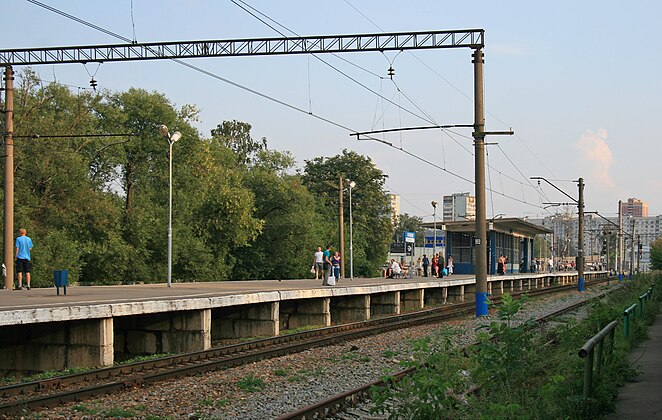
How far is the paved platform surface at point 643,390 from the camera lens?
31.7ft

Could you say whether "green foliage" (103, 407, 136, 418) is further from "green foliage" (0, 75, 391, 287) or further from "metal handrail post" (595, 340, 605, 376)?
"green foliage" (0, 75, 391, 287)

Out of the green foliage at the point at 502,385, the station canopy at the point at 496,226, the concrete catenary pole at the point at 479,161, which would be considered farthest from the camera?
the station canopy at the point at 496,226

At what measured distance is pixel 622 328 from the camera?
51.9 feet

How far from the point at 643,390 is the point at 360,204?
76946mm

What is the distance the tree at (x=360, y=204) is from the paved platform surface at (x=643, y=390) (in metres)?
61.6

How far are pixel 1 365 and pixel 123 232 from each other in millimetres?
37633

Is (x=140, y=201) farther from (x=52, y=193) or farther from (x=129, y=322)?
(x=129, y=322)

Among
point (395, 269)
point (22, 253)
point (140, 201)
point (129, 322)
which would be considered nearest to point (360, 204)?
point (140, 201)

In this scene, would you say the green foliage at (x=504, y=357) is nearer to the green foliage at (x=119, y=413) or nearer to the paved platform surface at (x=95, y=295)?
the green foliage at (x=119, y=413)

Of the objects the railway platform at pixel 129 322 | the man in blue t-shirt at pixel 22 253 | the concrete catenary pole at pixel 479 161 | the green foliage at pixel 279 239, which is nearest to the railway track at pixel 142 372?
the railway platform at pixel 129 322

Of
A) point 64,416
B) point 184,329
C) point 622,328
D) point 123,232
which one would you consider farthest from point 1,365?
point 123,232

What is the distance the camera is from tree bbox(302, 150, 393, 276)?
8162 centimetres

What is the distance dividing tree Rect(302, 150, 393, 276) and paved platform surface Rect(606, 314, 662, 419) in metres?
61.6

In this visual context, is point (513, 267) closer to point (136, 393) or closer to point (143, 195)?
point (143, 195)
